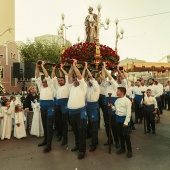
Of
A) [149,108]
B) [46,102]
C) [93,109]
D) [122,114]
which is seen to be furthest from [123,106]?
[149,108]

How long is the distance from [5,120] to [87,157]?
3.73 meters

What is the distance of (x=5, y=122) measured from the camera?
7758 millimetres

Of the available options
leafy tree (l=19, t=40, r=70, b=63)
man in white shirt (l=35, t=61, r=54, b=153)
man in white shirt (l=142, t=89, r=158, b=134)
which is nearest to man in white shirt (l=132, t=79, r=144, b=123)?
man in white shirt (l=142, t=89, r=158, b=134)

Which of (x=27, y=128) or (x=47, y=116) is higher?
(x=47, y=116)

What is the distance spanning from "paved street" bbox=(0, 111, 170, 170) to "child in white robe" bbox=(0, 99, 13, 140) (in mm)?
653

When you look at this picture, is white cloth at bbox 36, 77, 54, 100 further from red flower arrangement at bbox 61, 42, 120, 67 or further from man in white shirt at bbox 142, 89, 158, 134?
man in white shirt at bbox 142, 89, 158, 134

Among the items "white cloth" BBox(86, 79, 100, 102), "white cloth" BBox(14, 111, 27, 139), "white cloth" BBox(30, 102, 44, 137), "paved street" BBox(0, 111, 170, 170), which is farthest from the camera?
"white cloth" BBox(30, 102, 44, 137)

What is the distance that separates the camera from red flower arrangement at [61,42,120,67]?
714 centimetres

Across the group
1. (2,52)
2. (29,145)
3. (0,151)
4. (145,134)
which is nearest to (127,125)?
(145,134)

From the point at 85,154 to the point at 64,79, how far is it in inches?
89.7

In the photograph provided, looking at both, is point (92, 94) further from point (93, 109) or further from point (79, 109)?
point (79, 109)

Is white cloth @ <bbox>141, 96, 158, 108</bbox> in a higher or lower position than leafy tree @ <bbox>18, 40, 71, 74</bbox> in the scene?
lower

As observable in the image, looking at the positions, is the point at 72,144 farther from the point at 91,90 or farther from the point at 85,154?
the point at 91,90

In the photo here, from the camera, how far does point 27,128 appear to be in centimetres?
898
